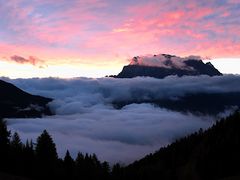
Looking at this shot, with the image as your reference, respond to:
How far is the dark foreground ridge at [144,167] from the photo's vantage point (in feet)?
304

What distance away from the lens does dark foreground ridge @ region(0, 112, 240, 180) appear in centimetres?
9269

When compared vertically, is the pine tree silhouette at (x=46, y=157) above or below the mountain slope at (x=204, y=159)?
above

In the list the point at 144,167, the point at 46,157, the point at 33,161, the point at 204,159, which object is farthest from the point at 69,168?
the point at 204,159

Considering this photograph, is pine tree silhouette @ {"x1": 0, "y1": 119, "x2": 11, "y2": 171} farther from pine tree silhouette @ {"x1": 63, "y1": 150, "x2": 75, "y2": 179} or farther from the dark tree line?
pine tree silhouette @ {"x1": 63, "y1": 150, "x2": 75, "y2": 179}

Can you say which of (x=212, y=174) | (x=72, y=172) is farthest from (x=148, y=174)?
(x=72, y=172)

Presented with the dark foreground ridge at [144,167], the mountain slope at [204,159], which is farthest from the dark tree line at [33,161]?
the mountain slope at [204,159]

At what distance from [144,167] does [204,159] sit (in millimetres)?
21664

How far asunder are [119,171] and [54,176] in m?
43.3

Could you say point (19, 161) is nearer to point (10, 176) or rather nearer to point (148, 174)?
point (10, 176)

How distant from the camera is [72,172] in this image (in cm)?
10050

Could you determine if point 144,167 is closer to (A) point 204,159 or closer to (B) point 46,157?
(A) point 204,159

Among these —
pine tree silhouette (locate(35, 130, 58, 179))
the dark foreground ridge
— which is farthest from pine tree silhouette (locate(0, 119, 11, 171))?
pine tree silhouette (locate(35, 130, 58, 179))

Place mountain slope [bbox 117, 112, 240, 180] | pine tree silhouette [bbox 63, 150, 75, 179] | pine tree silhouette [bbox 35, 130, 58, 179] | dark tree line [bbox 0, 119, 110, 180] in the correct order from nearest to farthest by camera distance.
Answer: dark tree line [bbox 0, 119, 110, 180]
pine tree silhouette [bbox 35, 130, 58, 179]
pine tree silhouette [bbox 63, 150, 75, 179]
mountain slope [bbox 117, 112, 240, 180]

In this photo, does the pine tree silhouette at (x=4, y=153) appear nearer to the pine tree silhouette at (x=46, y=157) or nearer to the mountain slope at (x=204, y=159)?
the pine tree silhouette at (x=46, y=157)
